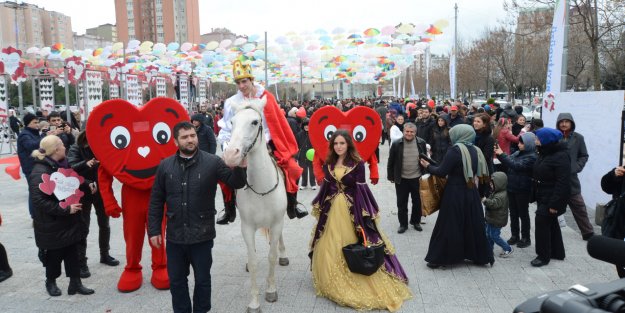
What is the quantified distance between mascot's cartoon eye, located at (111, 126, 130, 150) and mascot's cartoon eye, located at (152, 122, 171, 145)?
10.6 inches

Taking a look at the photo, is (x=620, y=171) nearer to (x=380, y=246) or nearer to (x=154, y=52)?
(x=380, y=246)

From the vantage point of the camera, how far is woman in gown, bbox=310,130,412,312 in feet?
14.3

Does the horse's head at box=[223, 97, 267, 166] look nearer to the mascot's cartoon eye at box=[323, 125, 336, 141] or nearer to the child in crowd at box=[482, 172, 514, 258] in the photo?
the mascot's cartoon eye at box=[323, 125, 336, 141]

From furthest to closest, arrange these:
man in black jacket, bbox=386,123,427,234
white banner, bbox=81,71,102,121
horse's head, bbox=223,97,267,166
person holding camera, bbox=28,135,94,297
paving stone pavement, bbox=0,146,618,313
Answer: white banner, bbox=81,71,102,121 < man in black jacket, bbox=386,123,427,234 < paving stone pavement, bbox=0,146,618,313 < person holding camera, bbox=28,135,94,297 < horse's head, bbox=223,97,267,166

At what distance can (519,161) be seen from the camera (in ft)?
19.1

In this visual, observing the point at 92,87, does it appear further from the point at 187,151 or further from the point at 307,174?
the point at 187,151

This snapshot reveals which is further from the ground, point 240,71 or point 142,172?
point 240,71

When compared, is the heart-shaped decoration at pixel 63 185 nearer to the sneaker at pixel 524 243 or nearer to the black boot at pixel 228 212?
the black boot at pixel 228 212

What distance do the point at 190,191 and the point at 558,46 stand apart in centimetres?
908

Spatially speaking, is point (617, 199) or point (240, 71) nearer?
point (617, 199)

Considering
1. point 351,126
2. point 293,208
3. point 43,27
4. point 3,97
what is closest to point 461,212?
point 351,126

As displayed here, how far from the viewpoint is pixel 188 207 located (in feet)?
11.7

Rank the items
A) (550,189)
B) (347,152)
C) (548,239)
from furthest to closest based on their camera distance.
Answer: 1. (548,239)
2. (550,189)
3. (347,152)

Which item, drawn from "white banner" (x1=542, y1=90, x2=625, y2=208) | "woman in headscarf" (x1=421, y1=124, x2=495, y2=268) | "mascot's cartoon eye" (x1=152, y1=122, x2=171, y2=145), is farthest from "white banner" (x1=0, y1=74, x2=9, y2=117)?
"white banner" (x1=542, y1=90, x2=625, y2=208)
